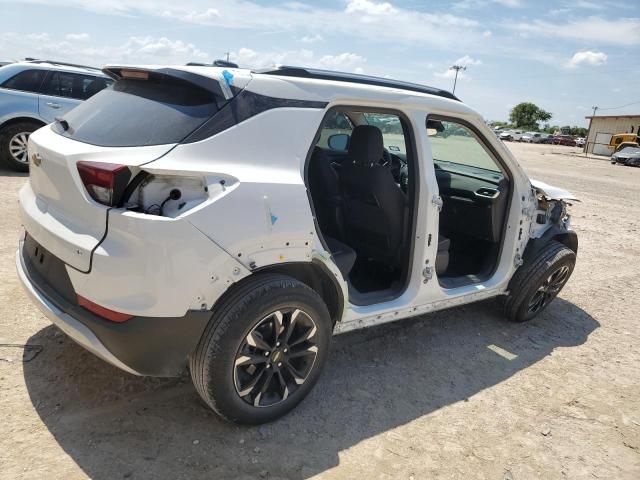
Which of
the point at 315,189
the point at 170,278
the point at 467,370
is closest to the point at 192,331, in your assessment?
the point at 170,278

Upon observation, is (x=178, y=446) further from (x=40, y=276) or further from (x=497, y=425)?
(x=497, y=425)

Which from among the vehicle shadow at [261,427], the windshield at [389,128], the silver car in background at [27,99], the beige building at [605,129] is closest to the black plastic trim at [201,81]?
the windshield at [389,128]

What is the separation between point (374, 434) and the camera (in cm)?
273

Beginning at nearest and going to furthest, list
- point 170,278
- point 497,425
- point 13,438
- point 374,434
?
point 170,278
point 13,438
point 374,434
point 497,425

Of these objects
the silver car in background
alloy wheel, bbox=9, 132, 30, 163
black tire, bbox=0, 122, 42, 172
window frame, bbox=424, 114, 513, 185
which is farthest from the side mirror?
alloy wheel, bbox=9, 132, 30, 163

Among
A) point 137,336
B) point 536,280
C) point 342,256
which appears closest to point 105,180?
point 137,336

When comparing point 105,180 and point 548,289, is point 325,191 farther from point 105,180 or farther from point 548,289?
point 548,289

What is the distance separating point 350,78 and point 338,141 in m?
1.47

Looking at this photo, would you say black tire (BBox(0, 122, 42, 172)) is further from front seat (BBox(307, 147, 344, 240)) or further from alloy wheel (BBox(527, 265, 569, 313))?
alloy wheel (BBox(527, 265, 569, 313))

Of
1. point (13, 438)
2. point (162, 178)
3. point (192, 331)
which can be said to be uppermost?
point (162, 178)

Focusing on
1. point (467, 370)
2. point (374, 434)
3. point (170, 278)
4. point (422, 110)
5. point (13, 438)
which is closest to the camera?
point (170, 278)

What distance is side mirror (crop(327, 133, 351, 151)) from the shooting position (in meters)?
4.31

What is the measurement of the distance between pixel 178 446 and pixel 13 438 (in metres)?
0.77

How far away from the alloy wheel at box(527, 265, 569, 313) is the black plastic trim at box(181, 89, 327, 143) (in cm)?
284
